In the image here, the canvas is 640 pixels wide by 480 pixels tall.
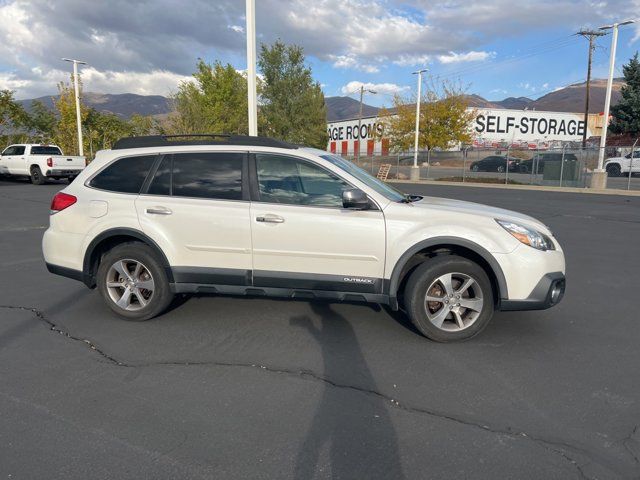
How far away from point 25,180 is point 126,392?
1046 inches

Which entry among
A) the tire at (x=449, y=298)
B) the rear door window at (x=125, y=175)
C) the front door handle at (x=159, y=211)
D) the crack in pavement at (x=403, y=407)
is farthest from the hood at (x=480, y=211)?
the rear door window at (x=125, y=175)

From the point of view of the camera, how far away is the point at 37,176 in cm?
2169

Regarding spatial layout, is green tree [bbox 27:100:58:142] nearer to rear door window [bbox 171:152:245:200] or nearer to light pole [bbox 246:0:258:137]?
light pole [bbox 246:0:258:137]

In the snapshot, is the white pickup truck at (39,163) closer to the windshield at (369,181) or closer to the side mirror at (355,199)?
the windshield at (369,181)

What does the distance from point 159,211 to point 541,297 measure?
3.49m

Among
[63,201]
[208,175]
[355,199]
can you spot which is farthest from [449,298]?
[63,201]

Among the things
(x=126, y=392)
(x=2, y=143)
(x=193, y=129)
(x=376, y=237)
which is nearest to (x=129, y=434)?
(x=126, y=392)

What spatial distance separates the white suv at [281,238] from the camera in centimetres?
411

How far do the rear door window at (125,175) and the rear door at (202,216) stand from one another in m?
0.15

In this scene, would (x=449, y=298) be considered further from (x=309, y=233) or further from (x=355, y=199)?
(x=309, y=233)

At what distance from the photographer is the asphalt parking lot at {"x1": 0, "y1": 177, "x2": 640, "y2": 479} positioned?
2.58 metres

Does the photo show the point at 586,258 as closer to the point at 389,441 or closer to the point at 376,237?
the point at 376,237

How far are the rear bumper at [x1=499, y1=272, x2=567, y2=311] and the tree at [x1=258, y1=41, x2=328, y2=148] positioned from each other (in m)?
40.0

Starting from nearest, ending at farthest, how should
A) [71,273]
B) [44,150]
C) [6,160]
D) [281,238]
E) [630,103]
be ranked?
[281,238] → [71,273] → [44,150] → [6,160] → [630,103]
